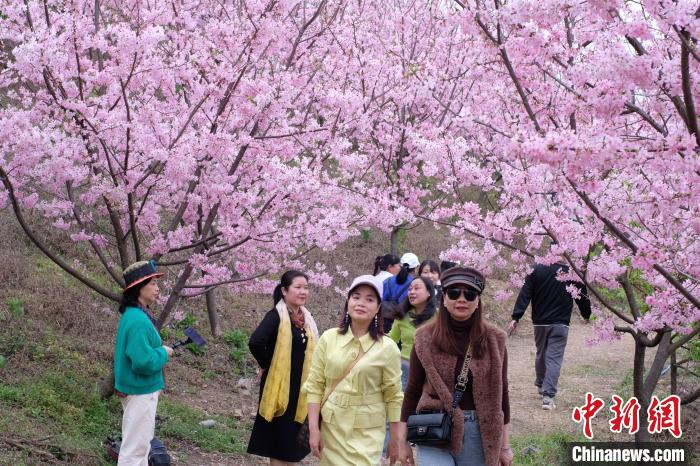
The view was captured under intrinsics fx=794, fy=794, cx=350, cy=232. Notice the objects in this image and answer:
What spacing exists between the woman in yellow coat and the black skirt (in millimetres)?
909

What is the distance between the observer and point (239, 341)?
38.3ft

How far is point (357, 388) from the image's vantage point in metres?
4.46

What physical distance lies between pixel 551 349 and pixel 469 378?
605 cm

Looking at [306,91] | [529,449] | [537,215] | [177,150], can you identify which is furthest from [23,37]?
[529,449]

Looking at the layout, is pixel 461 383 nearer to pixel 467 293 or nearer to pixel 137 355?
pixel 467 293

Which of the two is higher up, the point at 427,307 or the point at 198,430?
the point at 427,307

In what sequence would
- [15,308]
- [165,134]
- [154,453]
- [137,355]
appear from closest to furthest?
[137,355] < [154,453] < [165,134] < [15,308]

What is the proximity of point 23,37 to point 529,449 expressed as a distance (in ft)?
19.2

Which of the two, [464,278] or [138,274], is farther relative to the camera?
[138,274]

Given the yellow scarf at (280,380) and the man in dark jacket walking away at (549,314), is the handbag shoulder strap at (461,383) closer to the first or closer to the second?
the yellow scarf at (280,380)

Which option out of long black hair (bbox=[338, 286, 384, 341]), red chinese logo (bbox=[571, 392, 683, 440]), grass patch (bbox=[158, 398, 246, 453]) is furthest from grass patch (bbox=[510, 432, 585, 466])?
long black hair (bbox=[338, 286, 384, 341])

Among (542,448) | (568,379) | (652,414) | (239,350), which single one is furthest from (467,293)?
(568,379)

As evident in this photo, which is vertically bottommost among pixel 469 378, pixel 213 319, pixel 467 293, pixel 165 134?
pixel 469 378

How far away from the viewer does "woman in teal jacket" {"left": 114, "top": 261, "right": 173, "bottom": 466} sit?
16.9ft
